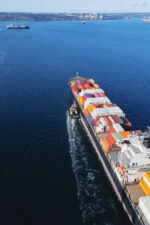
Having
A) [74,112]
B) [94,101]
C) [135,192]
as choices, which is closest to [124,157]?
[135,192]

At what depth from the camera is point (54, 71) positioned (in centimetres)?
12475

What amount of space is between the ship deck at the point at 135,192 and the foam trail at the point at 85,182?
752 cm

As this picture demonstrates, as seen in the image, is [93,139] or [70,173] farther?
[93,139]

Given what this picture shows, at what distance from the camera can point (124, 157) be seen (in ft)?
136

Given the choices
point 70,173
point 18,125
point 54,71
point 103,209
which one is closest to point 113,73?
point 54,71

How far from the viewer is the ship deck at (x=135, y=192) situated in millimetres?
37428

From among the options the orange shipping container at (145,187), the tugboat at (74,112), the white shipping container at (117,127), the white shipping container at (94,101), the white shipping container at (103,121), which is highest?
the tugboat at (74,112)

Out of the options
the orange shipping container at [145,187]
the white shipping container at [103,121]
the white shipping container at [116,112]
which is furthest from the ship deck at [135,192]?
the white shipping container at [116,112]

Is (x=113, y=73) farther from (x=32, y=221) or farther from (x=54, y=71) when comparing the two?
(x=32, y=221)

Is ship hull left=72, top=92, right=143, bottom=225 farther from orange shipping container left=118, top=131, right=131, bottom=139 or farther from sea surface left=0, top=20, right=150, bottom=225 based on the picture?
orange shipping container left=118, top=131, right=131, bottom=139

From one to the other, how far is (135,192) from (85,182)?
43.0 ft

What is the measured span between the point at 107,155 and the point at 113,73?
8655 cm

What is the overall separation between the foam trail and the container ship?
403cm

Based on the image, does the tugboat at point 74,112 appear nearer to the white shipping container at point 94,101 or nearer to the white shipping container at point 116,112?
the white shipping container at point 94,101
